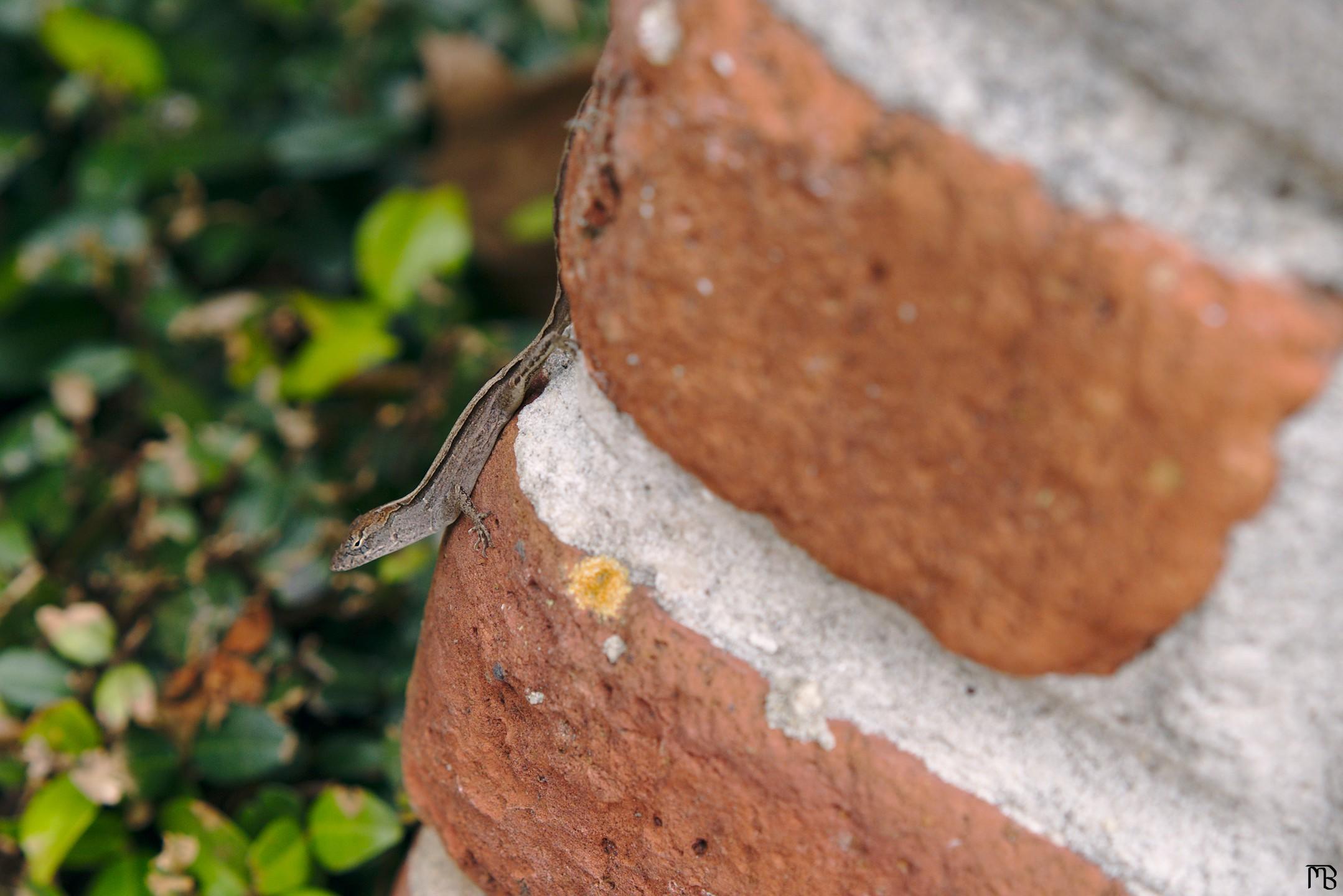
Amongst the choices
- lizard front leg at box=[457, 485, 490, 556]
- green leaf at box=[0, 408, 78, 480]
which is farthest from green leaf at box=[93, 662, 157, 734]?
lizard front leg at box=[457, 485, 490, 556]

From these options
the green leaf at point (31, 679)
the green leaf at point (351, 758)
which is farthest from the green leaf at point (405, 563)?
the green leaf at point (31, 679)

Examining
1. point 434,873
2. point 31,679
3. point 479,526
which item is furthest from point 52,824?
point 479,526

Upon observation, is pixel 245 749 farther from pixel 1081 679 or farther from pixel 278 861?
pixel 1081 679

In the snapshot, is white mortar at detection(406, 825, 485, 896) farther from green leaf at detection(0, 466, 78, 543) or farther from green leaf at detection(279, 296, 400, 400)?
green leaf at detection(0, 466, 78, 543)

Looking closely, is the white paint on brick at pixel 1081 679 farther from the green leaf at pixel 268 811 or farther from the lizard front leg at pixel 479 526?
the green leaf at pixel 268 811

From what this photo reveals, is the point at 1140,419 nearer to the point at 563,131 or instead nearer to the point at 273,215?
the point at 563,131
